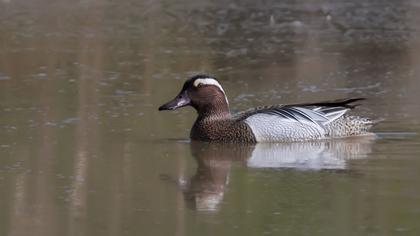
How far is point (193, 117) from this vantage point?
12.3m

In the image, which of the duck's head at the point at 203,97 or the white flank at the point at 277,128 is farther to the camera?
the duck's head at the point at 203,97

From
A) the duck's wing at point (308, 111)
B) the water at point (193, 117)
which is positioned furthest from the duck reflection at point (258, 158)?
the duck's wing at point (308, 111)

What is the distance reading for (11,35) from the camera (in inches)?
669

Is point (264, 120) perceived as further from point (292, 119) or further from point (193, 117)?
point (193, 117)

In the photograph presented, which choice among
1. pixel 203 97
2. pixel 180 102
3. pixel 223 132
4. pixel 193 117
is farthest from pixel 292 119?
pixel 193 117

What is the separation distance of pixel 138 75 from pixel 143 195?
219 inches

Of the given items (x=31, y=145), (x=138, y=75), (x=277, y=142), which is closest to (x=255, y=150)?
(x=277, y=142)

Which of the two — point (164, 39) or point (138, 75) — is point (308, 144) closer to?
point (138, 75)

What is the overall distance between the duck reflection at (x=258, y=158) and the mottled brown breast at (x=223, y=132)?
0.24 ft

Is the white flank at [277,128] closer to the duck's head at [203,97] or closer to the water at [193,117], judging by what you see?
the water at [193,117]

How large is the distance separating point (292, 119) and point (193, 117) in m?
1.38

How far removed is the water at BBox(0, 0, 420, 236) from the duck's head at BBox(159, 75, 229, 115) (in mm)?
277

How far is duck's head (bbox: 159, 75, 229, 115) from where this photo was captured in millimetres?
11547

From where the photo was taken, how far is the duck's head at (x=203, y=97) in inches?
455
